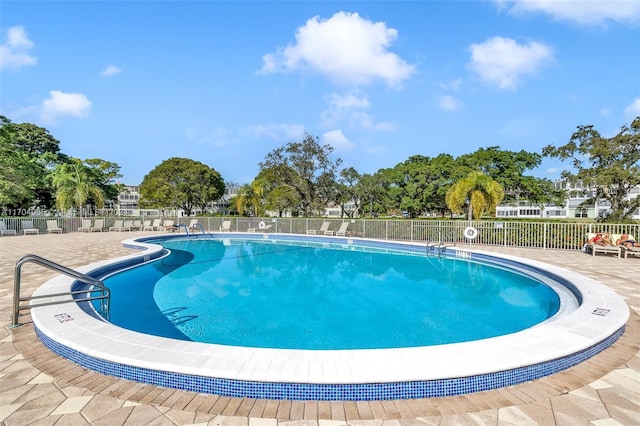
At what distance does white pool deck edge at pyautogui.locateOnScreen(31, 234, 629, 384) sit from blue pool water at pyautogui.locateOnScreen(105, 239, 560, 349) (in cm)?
139

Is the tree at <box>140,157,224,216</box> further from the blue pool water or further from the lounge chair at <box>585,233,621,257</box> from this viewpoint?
the lounge chair at <box>585,233,621,257</box>

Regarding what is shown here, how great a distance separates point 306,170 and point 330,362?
78.3ft

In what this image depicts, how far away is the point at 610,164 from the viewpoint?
1706 cm

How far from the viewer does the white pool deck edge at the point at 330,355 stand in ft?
8.31

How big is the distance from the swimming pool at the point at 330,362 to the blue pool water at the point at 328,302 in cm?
145

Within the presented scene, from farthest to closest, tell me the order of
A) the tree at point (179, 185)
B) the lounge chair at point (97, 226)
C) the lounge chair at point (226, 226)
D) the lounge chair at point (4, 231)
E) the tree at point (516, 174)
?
the tree at point (179, 185) → the tree at point (516, 174) → the lounge chair at point (226, 226) → the lounge chair at point (97, 226) → the lounge chair at point (4, 231)

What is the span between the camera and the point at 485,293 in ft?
23.6

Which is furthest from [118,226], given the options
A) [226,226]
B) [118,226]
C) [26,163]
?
[226,226]

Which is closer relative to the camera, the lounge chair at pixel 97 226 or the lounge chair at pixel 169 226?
the lounge chair at pixel 169 226

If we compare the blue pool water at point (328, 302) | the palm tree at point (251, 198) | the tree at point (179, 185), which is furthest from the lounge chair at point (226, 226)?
the tree at point (179, 185)

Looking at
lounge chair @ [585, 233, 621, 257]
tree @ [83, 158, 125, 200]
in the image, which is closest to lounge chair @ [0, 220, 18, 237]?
tree @ [83, 158, 125, 200]

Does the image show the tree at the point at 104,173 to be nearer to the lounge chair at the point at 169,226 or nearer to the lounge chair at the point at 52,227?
the lounge chair at the point at 52,227

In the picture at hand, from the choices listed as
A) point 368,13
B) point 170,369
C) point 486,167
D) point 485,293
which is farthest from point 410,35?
point 486,167

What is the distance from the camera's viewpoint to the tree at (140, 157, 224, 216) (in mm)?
36438
